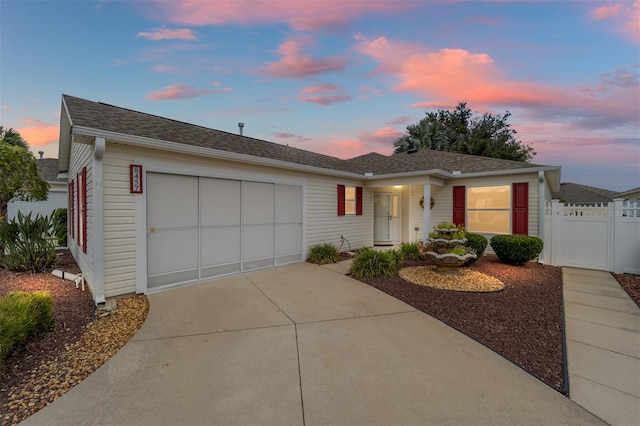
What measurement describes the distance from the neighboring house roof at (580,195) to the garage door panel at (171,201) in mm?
23470

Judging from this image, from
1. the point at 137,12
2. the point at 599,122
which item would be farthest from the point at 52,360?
the point at 599,122

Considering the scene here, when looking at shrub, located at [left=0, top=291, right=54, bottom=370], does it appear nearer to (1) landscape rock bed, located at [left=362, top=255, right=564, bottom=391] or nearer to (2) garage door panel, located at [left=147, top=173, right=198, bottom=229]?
(2) garage door panel, located at [left=147, top=173, right=198, bottom=229]

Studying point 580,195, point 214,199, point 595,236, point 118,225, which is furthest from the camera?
point 580,195

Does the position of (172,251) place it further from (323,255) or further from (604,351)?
(604,351)

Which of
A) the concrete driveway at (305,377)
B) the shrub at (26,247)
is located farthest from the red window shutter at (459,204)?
the shrub at (26,247)

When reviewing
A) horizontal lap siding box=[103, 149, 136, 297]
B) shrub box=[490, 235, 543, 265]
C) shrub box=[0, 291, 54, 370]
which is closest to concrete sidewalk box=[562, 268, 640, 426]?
shrub box=[490, 235, 543, 265]

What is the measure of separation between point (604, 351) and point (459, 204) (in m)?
6.90

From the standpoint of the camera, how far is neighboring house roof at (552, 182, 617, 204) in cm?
1828

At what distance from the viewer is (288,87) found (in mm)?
9477

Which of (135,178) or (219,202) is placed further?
(219,202)

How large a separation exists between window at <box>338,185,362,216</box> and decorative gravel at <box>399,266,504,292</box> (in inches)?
131

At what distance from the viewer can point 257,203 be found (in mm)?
6703

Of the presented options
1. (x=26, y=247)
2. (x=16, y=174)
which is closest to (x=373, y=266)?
(x=26, y=247)

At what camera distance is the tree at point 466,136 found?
75.7ft
